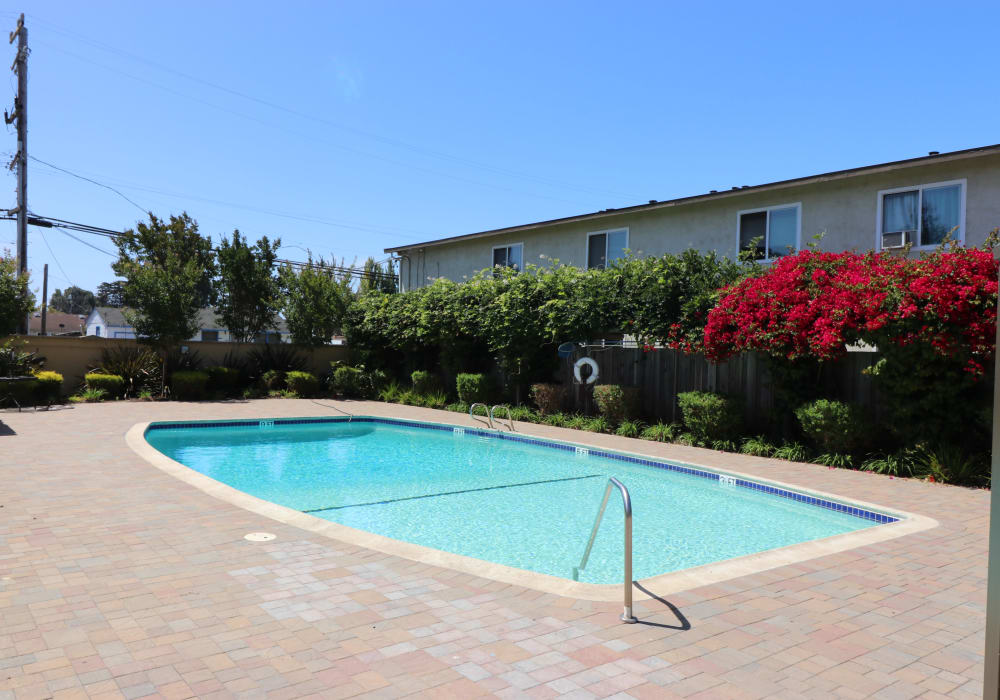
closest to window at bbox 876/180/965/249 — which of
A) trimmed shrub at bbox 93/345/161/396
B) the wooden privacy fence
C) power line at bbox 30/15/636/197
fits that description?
the wooden privacy fence

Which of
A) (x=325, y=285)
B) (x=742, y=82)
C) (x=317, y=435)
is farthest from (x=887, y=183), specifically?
(x=325, y=285)

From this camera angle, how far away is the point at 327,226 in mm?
37125

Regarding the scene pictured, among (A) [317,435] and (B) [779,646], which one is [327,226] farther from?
(B) [779,646]

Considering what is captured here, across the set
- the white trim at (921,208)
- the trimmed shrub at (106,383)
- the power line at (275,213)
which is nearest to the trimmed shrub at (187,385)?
the trimmed shrub at (106,383)

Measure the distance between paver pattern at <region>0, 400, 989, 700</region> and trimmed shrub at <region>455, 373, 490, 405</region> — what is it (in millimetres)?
11924

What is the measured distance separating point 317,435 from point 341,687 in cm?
1269

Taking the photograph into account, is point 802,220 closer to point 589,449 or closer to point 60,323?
point 589,449

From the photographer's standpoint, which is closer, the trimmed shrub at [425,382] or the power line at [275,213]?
the trimmed shrub at [425,382]

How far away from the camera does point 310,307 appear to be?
22.5 m

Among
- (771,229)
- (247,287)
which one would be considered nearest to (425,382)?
(247,287)

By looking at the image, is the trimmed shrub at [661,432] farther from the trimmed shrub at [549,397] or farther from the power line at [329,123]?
the power line at [329,123]

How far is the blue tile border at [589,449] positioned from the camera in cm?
772

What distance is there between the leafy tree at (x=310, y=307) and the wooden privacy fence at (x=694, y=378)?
979 centimetres

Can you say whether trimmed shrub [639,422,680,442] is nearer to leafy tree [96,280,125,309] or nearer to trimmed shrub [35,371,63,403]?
trimmed shrub [35,371,63,403]
